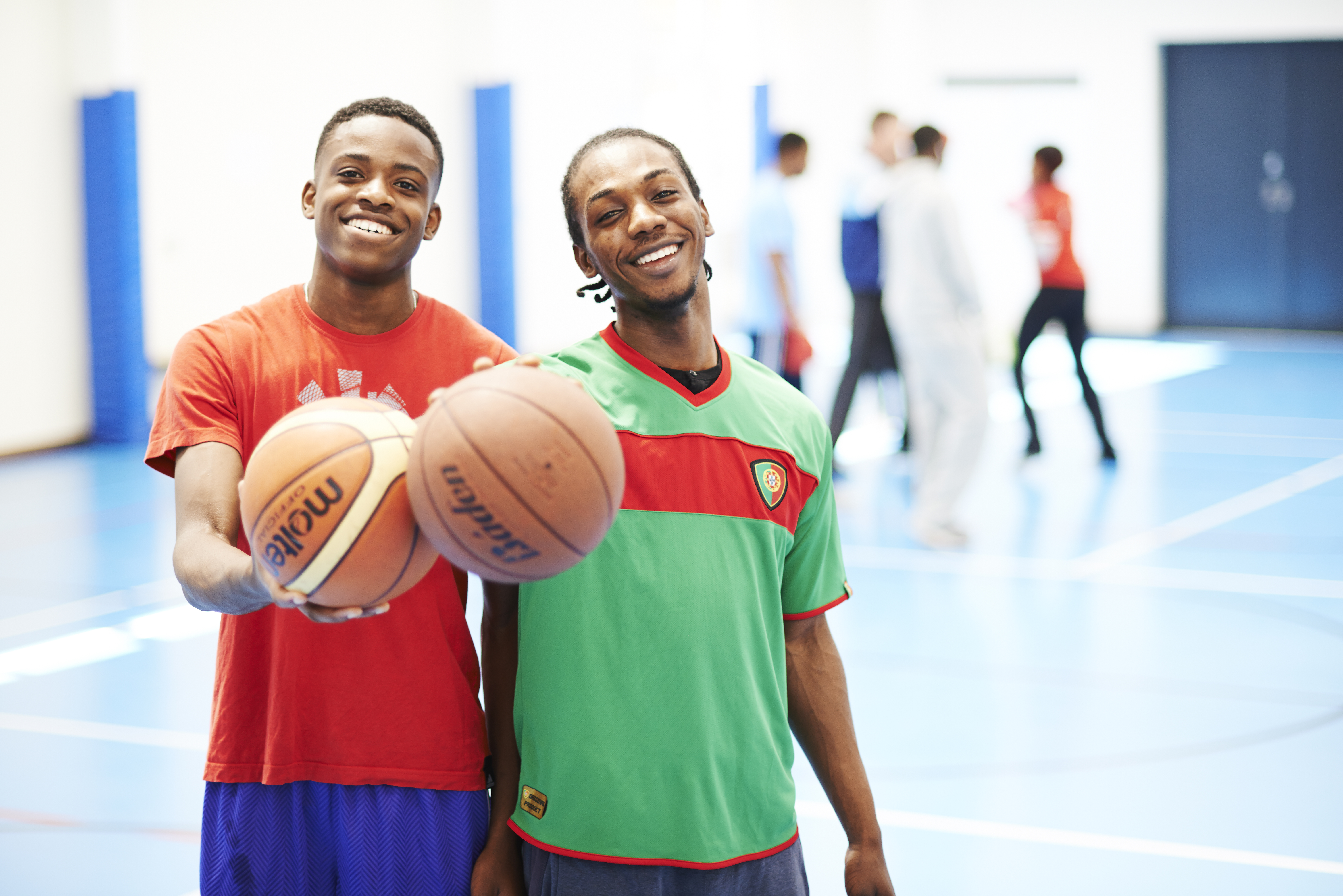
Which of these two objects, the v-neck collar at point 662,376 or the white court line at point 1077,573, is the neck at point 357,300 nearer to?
the v-neck collar at point 662,376

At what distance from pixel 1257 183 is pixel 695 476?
17.4 meters

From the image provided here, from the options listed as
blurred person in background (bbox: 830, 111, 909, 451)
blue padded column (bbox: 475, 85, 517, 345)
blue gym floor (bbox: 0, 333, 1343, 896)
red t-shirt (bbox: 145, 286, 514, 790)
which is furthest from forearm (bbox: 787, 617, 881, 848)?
blue padded column (bbox: 475, 85, 517, 345)

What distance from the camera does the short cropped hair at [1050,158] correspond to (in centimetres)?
941

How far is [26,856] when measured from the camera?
3.70m

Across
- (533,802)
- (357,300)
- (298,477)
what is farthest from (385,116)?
(533,802)

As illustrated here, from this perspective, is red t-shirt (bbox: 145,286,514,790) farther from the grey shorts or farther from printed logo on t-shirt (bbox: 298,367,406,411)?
the grey shorts

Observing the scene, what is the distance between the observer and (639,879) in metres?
1.98

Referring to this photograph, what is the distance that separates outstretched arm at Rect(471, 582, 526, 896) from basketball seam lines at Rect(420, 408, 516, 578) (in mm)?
369

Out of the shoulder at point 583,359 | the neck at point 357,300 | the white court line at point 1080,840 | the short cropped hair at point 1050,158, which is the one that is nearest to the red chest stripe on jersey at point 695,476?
the shoulder at point 583,359

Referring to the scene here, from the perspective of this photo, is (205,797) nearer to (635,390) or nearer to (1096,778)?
(635,390)

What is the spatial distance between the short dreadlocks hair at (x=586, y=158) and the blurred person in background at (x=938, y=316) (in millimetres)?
4815

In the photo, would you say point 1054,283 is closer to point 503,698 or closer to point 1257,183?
point 503,698

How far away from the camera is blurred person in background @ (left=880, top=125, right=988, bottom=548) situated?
6.85 metres

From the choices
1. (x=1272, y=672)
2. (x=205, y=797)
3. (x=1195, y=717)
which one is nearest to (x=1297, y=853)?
(x=1195, y=717)
